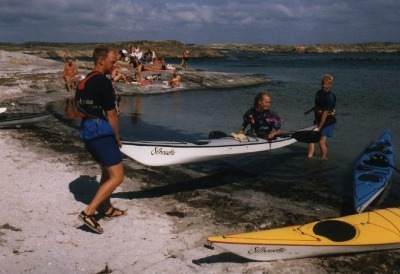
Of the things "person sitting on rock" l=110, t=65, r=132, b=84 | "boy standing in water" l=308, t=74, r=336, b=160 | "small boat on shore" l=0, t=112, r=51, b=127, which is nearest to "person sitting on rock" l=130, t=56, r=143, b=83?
"person sitting on rock" l=110, t=65, r=132, b=84

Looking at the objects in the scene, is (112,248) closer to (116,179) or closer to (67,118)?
(116,179)

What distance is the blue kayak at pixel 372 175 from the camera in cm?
698

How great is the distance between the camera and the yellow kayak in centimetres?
454

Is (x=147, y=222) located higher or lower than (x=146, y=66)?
lower

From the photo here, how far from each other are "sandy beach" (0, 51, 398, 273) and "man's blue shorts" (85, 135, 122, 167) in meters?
1.13

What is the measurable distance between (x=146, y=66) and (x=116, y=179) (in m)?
25.7

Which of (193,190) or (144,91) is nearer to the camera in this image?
(193,190)

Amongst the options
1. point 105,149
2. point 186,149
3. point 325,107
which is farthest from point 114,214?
point 325,107

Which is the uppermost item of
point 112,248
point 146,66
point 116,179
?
point 146,66

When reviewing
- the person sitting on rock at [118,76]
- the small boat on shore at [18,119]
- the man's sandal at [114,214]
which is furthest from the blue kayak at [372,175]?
the person sitting on rock at [118,76]

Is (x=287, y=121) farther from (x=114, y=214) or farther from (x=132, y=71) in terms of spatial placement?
(x=132, y=71)

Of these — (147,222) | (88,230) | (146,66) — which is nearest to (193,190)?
(147,222)

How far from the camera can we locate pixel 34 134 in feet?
38.6

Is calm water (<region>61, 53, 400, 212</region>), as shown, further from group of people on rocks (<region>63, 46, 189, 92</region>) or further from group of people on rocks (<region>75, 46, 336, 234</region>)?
group of people on rocks (<region>75, 46, 336, 234</region>)
